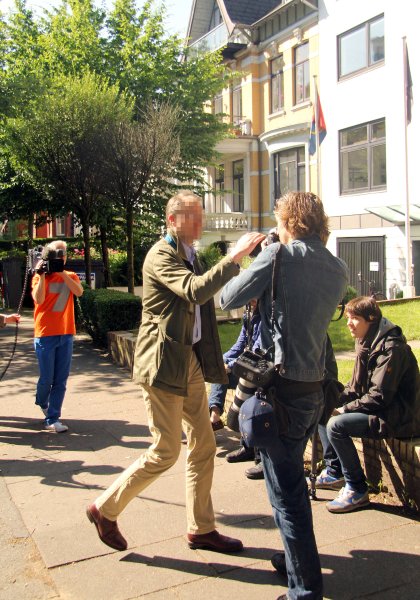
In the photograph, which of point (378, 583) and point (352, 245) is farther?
point (352, 245)

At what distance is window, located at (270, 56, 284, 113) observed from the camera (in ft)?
81.4

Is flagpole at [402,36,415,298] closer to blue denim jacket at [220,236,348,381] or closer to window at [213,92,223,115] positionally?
window at [213,92,223,115]

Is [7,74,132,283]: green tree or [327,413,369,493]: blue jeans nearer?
[327,413,369,493]: blue jeans

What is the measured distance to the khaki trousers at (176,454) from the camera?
11.1 feet

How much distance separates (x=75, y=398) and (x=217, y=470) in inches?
116

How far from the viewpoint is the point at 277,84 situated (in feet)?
82.4

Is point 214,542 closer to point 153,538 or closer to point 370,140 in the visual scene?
point 153,538

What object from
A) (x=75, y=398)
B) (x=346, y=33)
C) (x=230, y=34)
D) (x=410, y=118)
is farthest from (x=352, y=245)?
(x=75, y=398)

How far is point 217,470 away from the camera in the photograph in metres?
4.86

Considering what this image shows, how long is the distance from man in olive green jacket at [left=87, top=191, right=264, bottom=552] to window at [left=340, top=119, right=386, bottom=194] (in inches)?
687

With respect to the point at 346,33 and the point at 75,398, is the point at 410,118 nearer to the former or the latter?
the point at 346,33

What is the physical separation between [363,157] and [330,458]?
17626 mm

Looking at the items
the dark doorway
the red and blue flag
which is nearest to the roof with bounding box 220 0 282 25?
the red and blue flag

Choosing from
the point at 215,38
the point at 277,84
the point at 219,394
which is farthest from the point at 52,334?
the point at 215,38
